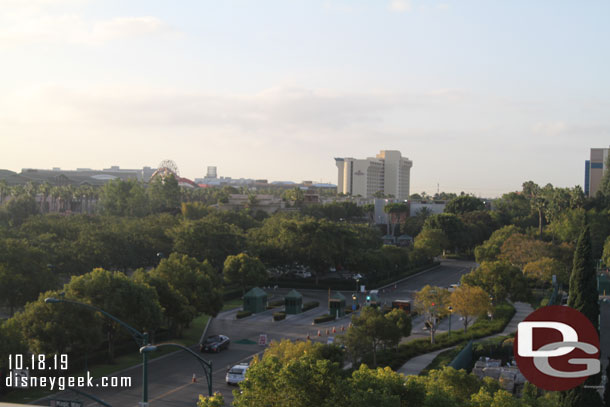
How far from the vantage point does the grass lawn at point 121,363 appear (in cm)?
3138

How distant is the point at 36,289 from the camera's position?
46.9m

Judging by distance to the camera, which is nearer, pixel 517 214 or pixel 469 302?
pixel 469 302

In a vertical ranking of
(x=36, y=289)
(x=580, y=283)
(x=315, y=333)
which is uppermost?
(x=580, y=283)

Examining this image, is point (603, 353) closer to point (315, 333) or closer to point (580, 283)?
point (580, 283)

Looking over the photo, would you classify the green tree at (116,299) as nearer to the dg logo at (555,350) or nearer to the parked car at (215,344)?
the parked car at (215,344)

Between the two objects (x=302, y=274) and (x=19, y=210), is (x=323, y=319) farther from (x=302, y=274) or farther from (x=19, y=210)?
(x=19, y=210)

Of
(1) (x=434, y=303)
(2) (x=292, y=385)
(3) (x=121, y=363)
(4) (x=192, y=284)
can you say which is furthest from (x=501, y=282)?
(2) (x=292, y=385)

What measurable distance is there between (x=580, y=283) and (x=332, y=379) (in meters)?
20.7

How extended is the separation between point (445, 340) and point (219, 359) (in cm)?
1738

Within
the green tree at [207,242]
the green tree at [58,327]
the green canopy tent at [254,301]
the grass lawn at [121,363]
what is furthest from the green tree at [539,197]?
the green tree at [58,327]

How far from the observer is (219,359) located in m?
41.2

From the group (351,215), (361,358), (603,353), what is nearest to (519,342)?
(361,358)

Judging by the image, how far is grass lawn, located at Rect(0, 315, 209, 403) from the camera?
3138cm

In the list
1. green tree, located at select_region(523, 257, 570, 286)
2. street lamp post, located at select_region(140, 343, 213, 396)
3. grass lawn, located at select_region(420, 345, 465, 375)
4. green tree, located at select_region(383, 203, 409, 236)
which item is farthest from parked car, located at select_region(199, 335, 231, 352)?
green tree, located at select_region(383, 203, 409, 236)
